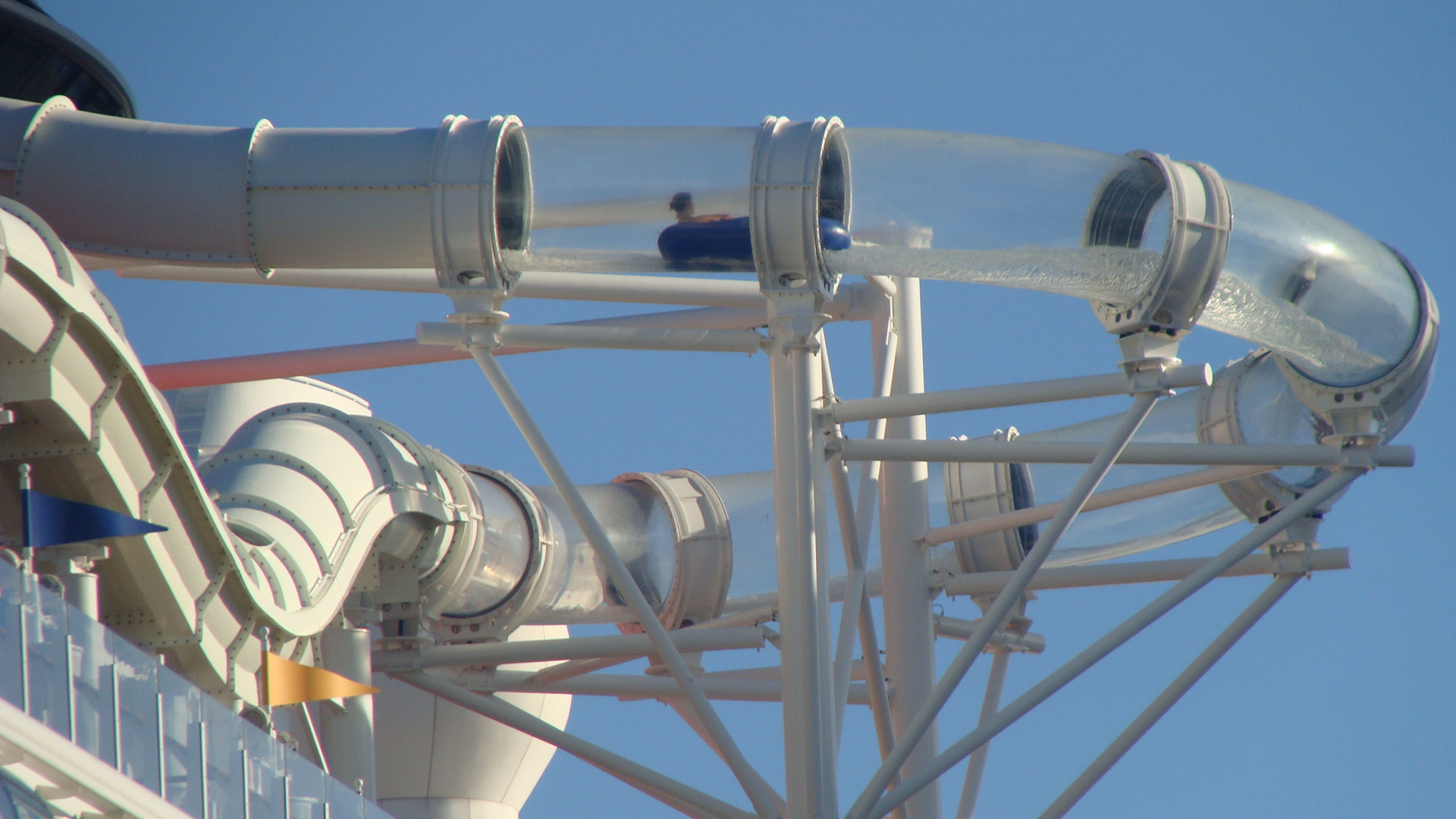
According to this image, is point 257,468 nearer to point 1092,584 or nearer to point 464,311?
point 464,311

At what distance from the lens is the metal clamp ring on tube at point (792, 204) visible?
12.2m

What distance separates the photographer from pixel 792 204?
12.2 metres

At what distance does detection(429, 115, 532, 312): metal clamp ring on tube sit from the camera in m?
12.2

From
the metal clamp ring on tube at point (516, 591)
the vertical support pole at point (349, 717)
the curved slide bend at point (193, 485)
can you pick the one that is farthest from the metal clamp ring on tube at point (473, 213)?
the metal clamp ring on tube at point (516, 591)

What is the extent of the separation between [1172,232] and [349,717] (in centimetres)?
754

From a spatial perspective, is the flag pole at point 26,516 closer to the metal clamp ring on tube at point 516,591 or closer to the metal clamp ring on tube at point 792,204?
the metal clamp ring on tube at point 792,204

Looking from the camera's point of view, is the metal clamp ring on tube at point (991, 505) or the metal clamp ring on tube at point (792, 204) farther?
the metal clamp ring on tube at point (991, 505)

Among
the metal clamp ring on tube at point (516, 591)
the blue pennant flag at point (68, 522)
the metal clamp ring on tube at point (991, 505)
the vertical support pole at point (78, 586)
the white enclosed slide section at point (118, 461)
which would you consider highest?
the metal clamp ring on tube at point (991, 505)

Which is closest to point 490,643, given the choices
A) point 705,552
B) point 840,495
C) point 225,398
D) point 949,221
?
point 705,552

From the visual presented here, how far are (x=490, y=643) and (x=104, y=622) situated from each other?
5.17 m

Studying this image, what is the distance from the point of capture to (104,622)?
41.1ft

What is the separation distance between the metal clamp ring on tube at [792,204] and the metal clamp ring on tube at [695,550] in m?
6.46

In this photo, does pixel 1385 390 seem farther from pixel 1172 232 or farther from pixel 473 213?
pixel 473 213

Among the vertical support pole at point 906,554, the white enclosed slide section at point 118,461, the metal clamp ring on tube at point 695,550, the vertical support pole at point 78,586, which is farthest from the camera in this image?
the metal clamp ring on tube at point 695,550
